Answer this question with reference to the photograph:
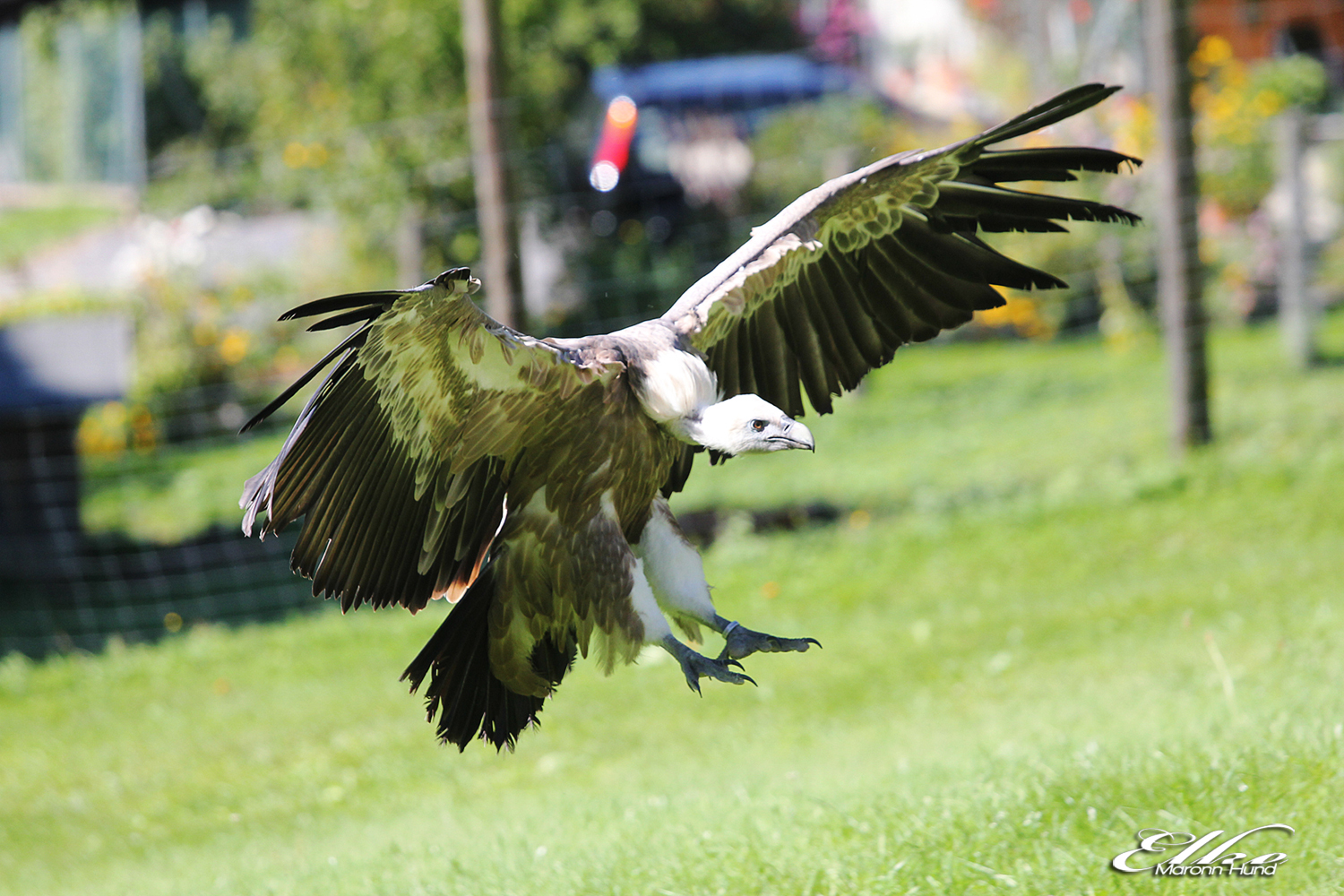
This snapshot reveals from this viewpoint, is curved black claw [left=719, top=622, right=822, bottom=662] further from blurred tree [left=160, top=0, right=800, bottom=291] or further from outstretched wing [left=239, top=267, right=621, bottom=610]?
blurred tree [left=160, top=0, right=800, bottom=291]

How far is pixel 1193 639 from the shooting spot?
18.9ft

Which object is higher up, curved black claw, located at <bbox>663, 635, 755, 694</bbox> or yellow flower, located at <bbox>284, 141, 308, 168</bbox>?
yellow flower, located at <bbox>284, 141, 308, 168</bbox>

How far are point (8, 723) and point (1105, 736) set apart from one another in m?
5.40

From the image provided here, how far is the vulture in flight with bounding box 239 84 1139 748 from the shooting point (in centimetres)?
316

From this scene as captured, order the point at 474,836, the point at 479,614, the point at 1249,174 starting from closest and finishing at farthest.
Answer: the point at 479,614, the point at 474,836, the point at 1249,174

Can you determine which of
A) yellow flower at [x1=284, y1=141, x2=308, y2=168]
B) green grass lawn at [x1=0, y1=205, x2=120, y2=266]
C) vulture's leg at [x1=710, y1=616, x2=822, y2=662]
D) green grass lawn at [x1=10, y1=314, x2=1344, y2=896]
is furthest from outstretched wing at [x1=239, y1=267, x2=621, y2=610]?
green grass lawn at [x1=0, y1=205, x2=120, y2=266]

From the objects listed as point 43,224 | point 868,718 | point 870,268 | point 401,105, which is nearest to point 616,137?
point 401,105

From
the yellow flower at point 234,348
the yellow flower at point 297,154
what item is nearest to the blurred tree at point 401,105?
the yellow flower at point 297,154

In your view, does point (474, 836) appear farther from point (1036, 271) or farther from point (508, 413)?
point (1036, 271)

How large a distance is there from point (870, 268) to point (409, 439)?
142cm

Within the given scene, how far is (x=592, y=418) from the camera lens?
3.28 metres

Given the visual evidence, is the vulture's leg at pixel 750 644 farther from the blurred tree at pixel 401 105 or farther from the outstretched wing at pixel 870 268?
the blurred tree at pixel 401 105

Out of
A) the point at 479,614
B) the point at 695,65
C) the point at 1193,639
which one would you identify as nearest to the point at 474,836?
the point at 479,614

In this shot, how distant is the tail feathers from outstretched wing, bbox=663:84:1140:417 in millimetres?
860
